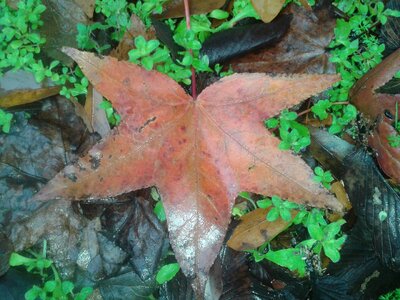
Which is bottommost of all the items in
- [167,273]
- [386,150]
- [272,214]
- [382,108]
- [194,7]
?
[167,273]

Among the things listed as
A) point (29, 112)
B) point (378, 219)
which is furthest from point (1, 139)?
point (378, 219)

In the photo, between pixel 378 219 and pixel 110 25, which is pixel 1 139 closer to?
pixel 110 25

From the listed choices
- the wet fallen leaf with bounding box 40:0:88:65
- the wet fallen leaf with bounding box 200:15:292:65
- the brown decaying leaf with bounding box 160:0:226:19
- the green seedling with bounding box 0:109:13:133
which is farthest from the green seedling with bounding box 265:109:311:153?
the green seedling with bounding box 0:109:13:133

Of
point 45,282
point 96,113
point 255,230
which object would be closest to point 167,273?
point 255,230

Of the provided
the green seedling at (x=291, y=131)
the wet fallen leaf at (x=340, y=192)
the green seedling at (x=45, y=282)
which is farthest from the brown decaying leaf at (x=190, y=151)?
the green seedling at (x=45, y=282)

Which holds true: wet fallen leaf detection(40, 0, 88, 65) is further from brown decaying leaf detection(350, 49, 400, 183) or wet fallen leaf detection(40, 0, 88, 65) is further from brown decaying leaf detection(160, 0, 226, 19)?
brown decaying leaf detection(350, 49, 400, 183)

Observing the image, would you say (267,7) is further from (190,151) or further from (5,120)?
(5,120)
